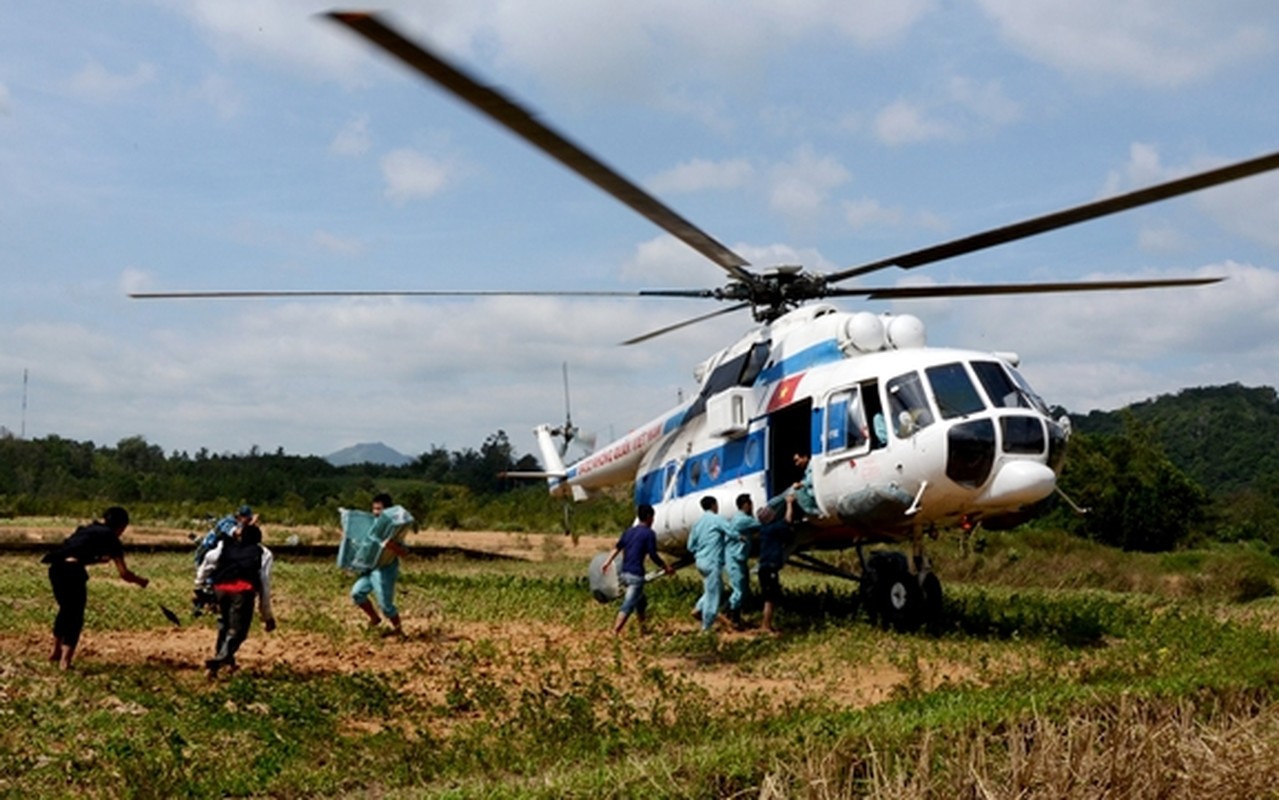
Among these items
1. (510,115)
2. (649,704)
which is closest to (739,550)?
(649,704)

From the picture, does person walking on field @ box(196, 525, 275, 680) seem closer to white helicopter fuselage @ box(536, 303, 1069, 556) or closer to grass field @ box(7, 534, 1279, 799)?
grass field @ box(7, 534, 1279, 799)

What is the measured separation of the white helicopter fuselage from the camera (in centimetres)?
1185

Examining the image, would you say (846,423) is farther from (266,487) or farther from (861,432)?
(266,487)

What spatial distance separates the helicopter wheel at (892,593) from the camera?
1322 centimetres

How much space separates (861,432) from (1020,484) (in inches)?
67.4

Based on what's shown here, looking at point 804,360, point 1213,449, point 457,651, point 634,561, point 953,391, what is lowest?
point 457,651

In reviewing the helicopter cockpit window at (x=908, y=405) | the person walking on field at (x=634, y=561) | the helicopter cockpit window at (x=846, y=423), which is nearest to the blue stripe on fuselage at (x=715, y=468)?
the person walking on field at (x=634, y=561)

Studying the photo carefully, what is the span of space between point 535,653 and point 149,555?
16.7 m

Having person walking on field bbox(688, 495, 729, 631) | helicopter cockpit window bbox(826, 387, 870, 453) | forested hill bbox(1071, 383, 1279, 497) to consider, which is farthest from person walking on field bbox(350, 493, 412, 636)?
forested hill bbox(1071, 383, 1279, 497)

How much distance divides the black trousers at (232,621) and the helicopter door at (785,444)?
227 inches

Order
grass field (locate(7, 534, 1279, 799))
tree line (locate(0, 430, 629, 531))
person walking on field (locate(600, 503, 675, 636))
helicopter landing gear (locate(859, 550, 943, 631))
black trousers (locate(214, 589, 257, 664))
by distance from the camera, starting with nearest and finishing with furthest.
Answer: grass field (locate(7, 534, 1279, 799)) → black trousers (locate(214, 589, 257, 664)) → helicopter landing gear (locate(859, 550, 943, 631)) → person walking on field (locate(600, 503, 675, 636)) → tree line (locate(0, 430, 629, 531))

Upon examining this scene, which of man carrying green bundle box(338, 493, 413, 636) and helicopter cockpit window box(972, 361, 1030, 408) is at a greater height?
helicopter cockpit window box(972, 361, 1030, 408)

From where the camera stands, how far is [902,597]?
13383 mm

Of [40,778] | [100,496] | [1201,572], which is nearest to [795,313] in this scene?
[40,778]
